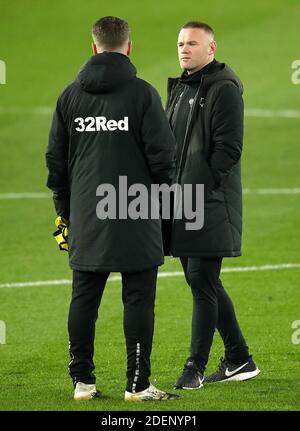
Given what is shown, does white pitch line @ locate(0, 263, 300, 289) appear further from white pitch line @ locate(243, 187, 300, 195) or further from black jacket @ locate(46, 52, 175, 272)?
black jacket @ locate(46, 52, 175, 272)

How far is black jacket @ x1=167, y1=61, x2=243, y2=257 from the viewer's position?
8.48 m

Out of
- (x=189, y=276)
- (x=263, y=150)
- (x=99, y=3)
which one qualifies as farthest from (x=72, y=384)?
(x=99, y=3)

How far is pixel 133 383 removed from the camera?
25.7ft

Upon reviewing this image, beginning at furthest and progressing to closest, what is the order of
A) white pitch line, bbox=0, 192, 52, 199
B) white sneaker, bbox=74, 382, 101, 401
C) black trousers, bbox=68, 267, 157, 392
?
1. white pitch line, bbox=0, 192, 52, 199
2. white sneaker, bbox=74, 382, 101, 401
3. black trousers, bbox=68, 267, 157, 392

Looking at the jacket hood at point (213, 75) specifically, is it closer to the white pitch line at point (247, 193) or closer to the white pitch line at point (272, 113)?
the white pitch line at point (247, 193)

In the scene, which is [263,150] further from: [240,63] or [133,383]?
[133,383]

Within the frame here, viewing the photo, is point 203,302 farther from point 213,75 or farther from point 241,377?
point 213,75

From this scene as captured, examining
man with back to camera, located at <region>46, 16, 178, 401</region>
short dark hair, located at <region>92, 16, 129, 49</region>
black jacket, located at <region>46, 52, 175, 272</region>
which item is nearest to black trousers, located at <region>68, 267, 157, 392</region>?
man with back to camera, located at <region>46, 16, 178, 401</region>

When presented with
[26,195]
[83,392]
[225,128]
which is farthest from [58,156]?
[26,195]

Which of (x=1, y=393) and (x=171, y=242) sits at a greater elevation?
(x=171, y=242)

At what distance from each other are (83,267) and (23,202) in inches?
374

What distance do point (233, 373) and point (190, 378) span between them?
0.47 metres

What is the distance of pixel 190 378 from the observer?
8500 millimetres

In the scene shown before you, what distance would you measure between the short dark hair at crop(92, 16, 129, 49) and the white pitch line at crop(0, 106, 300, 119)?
47.8ft
